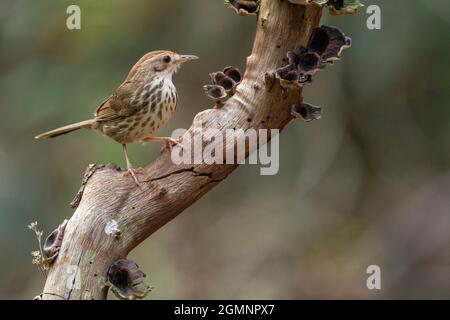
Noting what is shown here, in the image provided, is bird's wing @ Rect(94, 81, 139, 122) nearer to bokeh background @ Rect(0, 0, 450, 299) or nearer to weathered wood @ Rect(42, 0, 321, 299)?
weathered wood @ Rect(42, 0, 321, 299)

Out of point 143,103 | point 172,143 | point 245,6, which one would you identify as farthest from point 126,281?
point 245,6

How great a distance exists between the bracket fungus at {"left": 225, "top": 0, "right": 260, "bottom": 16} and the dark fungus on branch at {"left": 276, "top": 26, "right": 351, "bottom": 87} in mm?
344

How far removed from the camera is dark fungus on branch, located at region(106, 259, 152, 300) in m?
4.09

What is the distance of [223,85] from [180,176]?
1.66ft

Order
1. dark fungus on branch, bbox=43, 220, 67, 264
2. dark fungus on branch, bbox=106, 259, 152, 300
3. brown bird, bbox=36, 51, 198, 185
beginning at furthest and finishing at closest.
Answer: brown bird, bbox=36, 51, 198, 185 < dark fungus on branch, bbox=43, 220, 67, 264 < dark fungus on branch, bbox=106, 259, 152, 300

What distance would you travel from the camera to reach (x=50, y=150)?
8672 millimetres

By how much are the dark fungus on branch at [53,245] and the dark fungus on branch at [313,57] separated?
1.26 metres

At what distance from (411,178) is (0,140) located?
3986mm

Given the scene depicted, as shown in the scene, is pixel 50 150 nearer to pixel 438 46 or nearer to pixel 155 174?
pixel 438 46

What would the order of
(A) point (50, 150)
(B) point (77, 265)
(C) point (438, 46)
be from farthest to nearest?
(A) point (50, 150)
(C) point (438, 46)
(B) point (77, 265)

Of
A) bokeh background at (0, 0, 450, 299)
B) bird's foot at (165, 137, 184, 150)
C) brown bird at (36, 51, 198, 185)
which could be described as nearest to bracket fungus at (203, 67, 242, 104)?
bird's foot at (165, 137, 184, 150)

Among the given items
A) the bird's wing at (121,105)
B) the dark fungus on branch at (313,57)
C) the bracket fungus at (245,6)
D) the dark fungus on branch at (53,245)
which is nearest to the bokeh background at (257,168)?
the bird's wing at (121,105)

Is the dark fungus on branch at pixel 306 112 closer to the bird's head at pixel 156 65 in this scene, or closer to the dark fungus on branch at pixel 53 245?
the bird's head at pixel 156 65

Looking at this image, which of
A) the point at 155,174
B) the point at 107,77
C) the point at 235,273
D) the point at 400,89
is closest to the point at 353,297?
the point at 235,273
